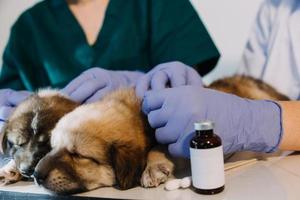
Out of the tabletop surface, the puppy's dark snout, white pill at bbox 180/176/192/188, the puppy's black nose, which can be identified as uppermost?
the puppy's black nose

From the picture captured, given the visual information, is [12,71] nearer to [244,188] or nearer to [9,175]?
[9,175]

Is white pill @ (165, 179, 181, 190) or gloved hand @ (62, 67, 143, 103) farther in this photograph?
gloved hand @ (62, 67, 143, 103)

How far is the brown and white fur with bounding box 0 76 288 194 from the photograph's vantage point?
3.05 feet

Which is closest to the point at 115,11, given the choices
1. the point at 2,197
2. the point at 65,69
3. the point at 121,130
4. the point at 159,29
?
the point at 159,29

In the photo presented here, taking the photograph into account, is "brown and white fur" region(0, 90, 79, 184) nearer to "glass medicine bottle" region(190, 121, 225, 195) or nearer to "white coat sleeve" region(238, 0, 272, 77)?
"glass medicine bottle" region(190, 121, 225, 195)

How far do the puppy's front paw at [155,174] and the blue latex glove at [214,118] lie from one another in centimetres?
4

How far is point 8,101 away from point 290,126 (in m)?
0.89

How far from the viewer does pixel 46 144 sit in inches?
41.8

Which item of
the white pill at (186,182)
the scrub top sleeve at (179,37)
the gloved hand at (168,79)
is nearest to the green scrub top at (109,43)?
the scrub top sleeve at (179,37)

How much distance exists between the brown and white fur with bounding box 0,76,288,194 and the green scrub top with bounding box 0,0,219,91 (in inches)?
24.1

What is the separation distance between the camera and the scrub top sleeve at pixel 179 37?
5.16 ft

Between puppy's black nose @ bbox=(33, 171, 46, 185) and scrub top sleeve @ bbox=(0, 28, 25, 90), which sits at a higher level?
scrub top sleeve @ bbox=(0, 28, 25, 90)

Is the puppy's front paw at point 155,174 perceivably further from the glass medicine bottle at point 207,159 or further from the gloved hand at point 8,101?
the gloved hand at point 8,101

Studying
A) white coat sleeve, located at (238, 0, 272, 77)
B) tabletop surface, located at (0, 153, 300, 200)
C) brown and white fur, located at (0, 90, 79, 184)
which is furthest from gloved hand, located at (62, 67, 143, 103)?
white coat sleeve, located at (238, 0, 272, 77)
